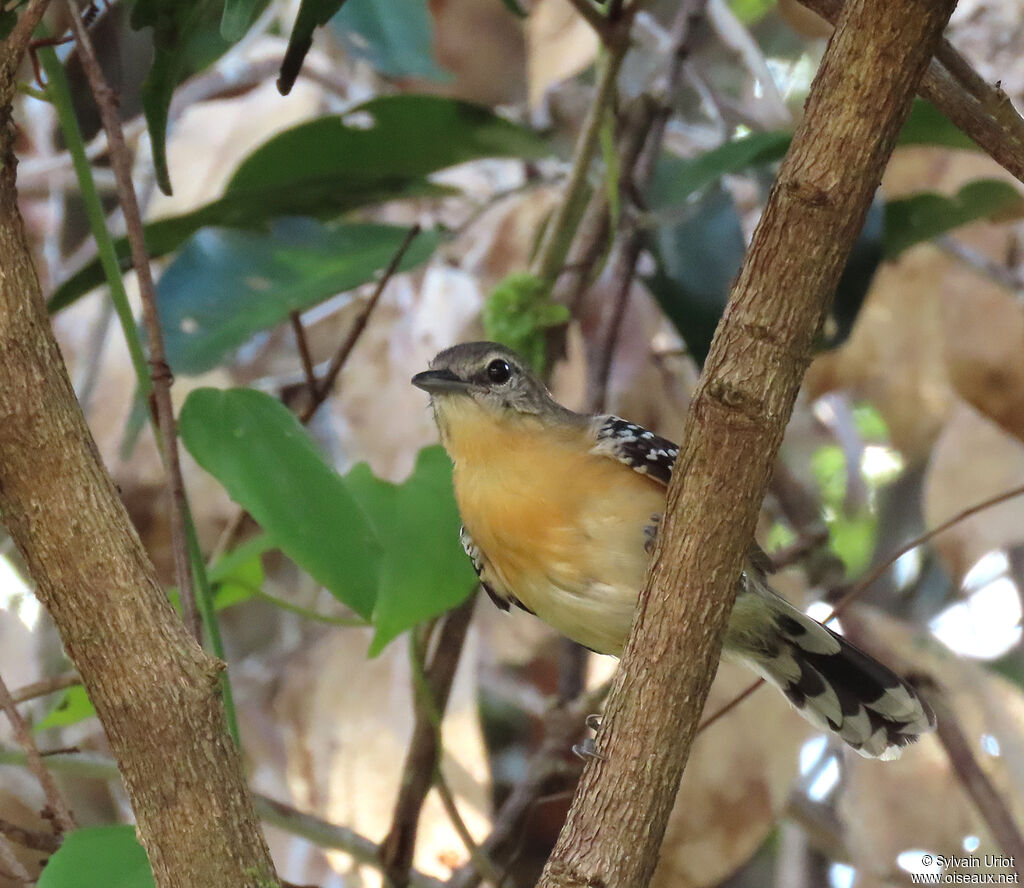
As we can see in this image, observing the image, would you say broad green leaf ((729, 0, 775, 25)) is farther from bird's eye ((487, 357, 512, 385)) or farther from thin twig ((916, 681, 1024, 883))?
thin twig ((916, 681, 1024, 883))

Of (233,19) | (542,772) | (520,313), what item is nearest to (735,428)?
(233,19)

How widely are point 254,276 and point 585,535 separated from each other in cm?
112

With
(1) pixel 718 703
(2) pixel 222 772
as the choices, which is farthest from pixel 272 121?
(2) pixel 222 772

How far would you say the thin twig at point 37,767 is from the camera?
5.92ft

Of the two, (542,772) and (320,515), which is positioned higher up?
(542,772)

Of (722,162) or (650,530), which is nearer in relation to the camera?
(650,530)

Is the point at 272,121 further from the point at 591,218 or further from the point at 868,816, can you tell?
the point at 868,816

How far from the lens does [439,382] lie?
8.91ft

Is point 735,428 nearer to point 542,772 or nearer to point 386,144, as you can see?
point 542,772

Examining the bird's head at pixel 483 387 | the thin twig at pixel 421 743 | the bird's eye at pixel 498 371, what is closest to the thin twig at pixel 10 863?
the thin twig at pixel 421 743

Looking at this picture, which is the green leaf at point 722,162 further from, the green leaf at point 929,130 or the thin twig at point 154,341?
the thin twig at point 154,341

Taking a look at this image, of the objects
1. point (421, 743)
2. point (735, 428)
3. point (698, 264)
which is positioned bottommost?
point (735, 428)

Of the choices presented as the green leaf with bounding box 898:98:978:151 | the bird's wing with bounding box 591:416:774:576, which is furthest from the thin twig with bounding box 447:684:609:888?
the green leaf with bounding box 898:98:978:151

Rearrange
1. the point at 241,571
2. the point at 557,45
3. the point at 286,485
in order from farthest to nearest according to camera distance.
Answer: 1. the point at 557,45
2. the point at 241,571
3. the point at 286,485
